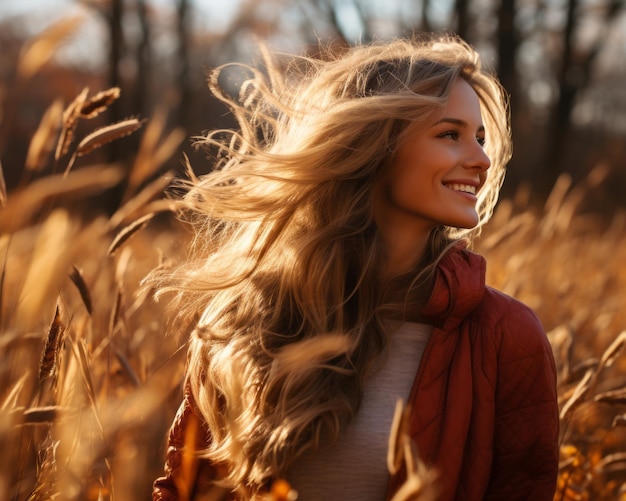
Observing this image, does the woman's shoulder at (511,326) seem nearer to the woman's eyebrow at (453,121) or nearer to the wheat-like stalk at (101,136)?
the woman's eyebrow at (453,121)

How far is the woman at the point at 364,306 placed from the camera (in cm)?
181

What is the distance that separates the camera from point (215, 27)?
16.2 m

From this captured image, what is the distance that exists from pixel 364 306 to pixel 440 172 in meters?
0.40

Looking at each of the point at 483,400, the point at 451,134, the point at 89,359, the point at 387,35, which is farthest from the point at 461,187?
the point at 387,35

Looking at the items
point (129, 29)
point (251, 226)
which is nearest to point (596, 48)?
point (129, 29)

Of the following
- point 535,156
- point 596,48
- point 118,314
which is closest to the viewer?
point 118,314

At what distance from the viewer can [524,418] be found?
1805 mm

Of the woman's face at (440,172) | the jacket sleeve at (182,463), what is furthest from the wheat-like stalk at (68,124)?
the woman's face at (440,172)

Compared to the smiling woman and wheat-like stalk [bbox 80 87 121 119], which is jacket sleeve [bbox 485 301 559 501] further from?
wheat-like stalk [bbox 80 87 121 119]

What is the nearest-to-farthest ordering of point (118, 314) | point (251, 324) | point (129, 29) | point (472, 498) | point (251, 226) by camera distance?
point (472, 498) → point (118, 314) → point (251, 324) → point (251, 226) → point (129, 29)

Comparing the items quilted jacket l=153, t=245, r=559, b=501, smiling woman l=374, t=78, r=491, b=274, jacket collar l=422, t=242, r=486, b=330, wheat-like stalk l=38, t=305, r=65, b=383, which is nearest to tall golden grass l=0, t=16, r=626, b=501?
wheat-like stalk l=38, t=305, r=65, b=383

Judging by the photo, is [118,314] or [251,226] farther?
[251,226]

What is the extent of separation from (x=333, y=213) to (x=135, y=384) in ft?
2.38

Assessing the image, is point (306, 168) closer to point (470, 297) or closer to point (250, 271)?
point (250, 271)
